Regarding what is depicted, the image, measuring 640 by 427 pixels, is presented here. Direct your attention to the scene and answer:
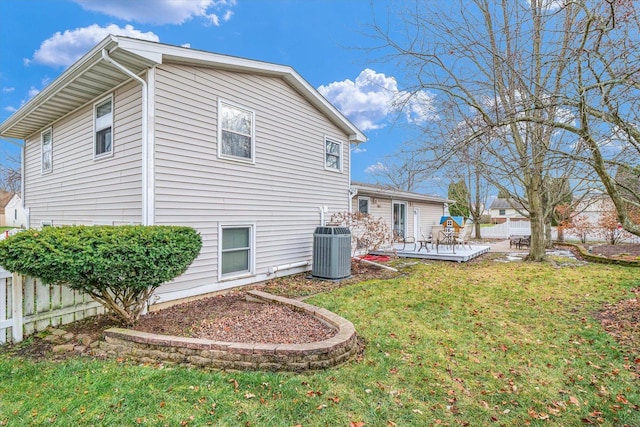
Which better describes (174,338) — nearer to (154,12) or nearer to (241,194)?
(241,194)

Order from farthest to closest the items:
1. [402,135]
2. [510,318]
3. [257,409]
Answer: [402,135] < [510,318] < [257,409]

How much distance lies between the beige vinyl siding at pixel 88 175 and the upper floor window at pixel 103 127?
213 millimetres

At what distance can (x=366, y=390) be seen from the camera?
3080 millimetres

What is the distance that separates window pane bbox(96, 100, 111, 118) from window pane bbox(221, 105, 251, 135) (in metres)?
2.37

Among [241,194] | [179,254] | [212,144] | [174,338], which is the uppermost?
[212,144]

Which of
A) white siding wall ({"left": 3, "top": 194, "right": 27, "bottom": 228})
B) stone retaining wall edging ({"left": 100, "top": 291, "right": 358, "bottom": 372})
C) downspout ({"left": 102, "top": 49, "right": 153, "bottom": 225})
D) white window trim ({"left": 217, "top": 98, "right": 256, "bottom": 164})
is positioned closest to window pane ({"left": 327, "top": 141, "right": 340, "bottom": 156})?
white window trim ({"left": 217, "top": 98, "right": 256, "bottom": 164})

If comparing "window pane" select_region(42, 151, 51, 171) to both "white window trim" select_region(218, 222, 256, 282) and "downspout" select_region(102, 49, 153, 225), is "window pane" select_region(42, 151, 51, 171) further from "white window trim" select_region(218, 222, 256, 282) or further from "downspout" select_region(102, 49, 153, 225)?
"white window trim" select_region(218, 222, 256, 282)

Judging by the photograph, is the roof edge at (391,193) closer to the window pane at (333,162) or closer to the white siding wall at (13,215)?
the window pane at (333,162)

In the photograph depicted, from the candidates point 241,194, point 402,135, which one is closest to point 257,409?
point 241,194

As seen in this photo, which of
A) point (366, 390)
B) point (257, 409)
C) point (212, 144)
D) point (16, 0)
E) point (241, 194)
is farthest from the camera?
point (16, 0)

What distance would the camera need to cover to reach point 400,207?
50.9 ft

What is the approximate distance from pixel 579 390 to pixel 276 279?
602cm

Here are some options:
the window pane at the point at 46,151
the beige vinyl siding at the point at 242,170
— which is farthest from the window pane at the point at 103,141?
the window pane at the point at 46,151

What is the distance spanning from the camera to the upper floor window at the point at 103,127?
648cm
